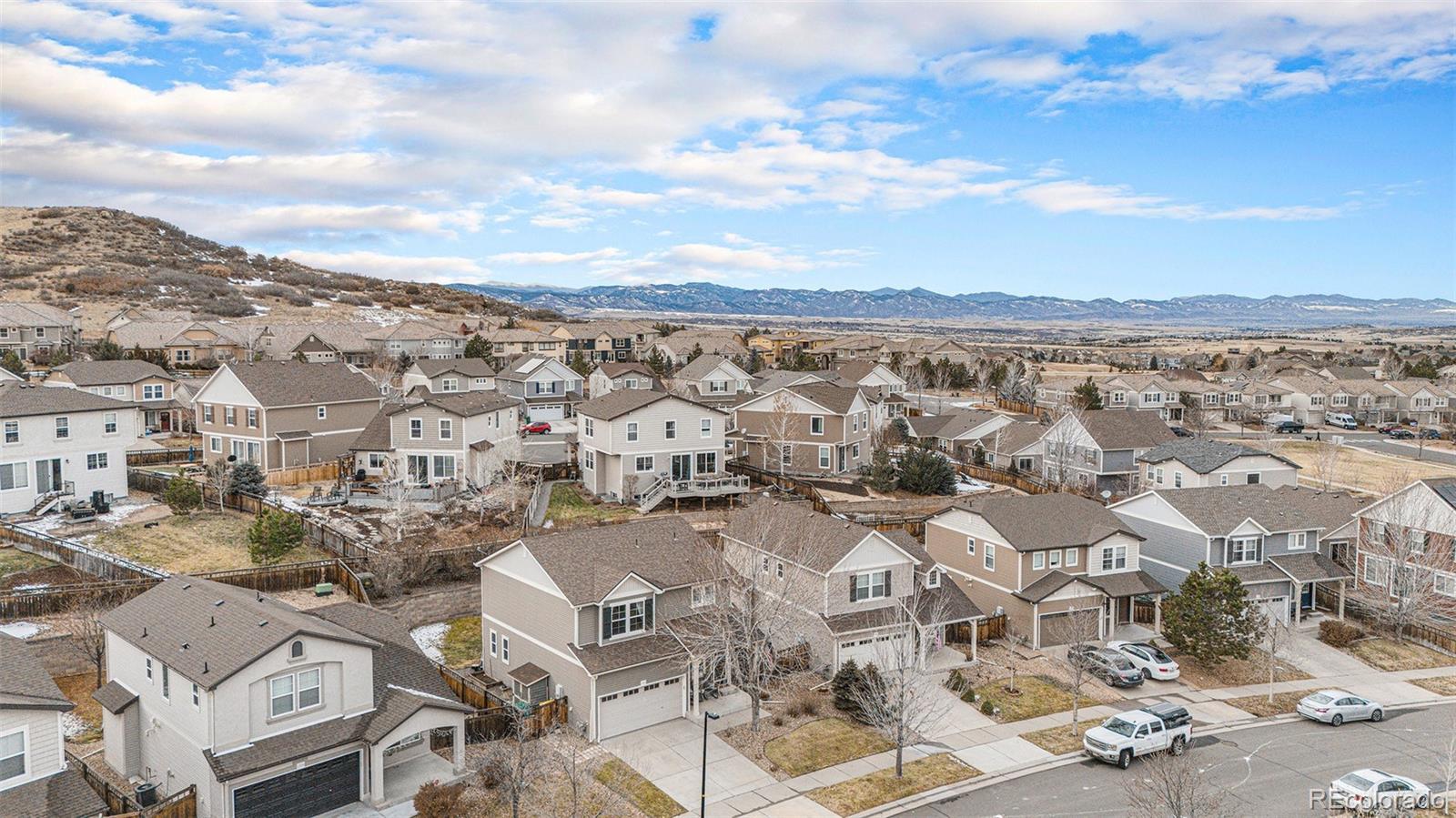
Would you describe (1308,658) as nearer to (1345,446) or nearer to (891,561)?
(891,561)

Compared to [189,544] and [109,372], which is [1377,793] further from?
[109,372]

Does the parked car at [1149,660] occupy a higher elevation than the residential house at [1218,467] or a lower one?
lower

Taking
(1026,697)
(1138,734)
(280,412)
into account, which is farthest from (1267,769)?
(280,412)

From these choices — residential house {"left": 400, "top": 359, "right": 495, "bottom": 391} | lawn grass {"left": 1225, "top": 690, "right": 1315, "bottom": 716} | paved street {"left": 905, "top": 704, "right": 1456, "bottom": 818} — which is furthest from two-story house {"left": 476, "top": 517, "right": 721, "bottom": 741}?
residential house {"left": 400, "top": 359, "right": 495, "bottom": 391}

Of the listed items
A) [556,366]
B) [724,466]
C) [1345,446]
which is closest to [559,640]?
[724,466]

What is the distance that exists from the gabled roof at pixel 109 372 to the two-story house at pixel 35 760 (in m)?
56.4

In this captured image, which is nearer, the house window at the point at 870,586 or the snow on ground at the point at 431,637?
the house window at the point at 870,586

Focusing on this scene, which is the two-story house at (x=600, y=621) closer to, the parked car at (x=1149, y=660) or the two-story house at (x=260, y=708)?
the two-story house at (x=260, y=708)

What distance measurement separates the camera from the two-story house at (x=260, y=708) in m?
23.2

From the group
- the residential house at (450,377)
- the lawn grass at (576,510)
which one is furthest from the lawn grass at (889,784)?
the residential house at (450,377)

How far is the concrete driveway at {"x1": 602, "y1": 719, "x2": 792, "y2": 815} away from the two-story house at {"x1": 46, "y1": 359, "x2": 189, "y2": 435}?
55.3 meters

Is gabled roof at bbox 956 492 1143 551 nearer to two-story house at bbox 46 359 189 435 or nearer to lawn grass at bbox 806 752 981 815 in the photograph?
lawn grass at bbox 806 752 981 815

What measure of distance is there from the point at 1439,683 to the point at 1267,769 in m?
14.1

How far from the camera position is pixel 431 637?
38250 mm
